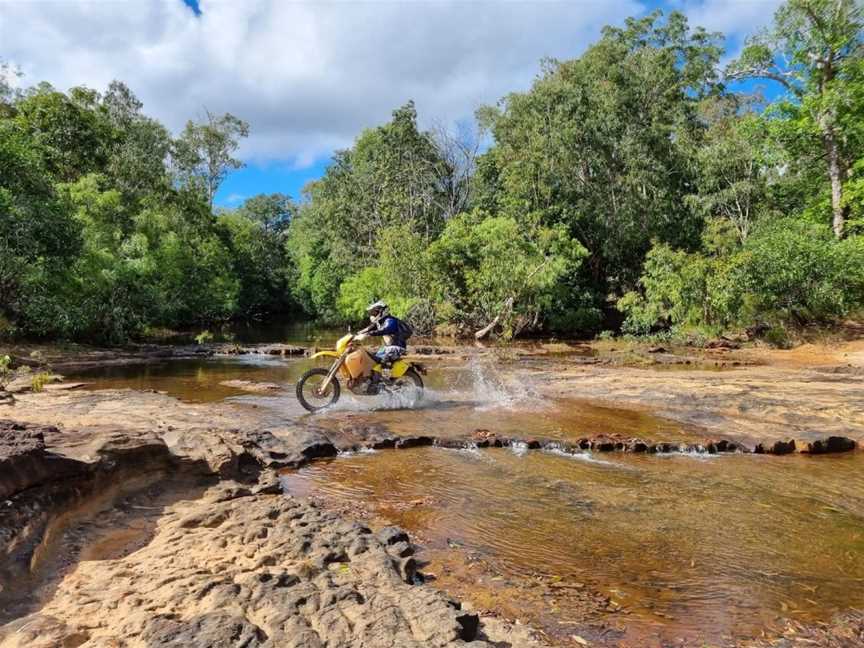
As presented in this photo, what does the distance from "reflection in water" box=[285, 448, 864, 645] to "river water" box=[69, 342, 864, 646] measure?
2 cm

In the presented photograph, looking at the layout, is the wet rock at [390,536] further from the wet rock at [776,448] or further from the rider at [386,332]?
the rider at [386,332]

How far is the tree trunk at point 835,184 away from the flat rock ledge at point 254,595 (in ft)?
84.1

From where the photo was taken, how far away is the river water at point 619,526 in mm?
3754

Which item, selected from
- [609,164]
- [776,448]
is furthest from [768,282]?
[776,448]

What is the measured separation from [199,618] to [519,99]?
34.0 meters

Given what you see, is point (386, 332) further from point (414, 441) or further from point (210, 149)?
point (210, 149)

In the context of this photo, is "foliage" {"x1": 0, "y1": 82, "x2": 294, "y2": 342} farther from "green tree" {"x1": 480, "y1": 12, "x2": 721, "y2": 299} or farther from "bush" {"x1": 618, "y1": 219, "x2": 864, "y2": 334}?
"bush" {"x1": 618, "y1": 219, "x2": 864, "y2": 334}

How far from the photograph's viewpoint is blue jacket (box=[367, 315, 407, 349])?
10500 millimetres

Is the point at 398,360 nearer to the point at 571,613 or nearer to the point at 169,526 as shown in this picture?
the point at 169,526

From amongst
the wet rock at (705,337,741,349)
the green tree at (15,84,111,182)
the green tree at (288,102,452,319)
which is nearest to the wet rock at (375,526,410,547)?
the wet rock at (705,337,741,349)

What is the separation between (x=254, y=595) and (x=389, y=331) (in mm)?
7477

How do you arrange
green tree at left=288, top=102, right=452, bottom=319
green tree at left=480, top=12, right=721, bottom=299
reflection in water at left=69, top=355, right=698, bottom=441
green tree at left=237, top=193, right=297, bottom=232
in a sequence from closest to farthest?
reflection in water at left=69, top=355, right=698, bottom=441
green tree at left=480, top=12, right=721, bottom=299
green tree at left=288, top=102, right=452, bottom=319
green tree at left=237, top=193, right=297, bottom=232

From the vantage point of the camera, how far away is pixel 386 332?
1053 cm

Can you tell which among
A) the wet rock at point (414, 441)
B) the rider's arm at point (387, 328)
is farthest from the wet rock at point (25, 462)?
the rider's arm at point (387, 328)
